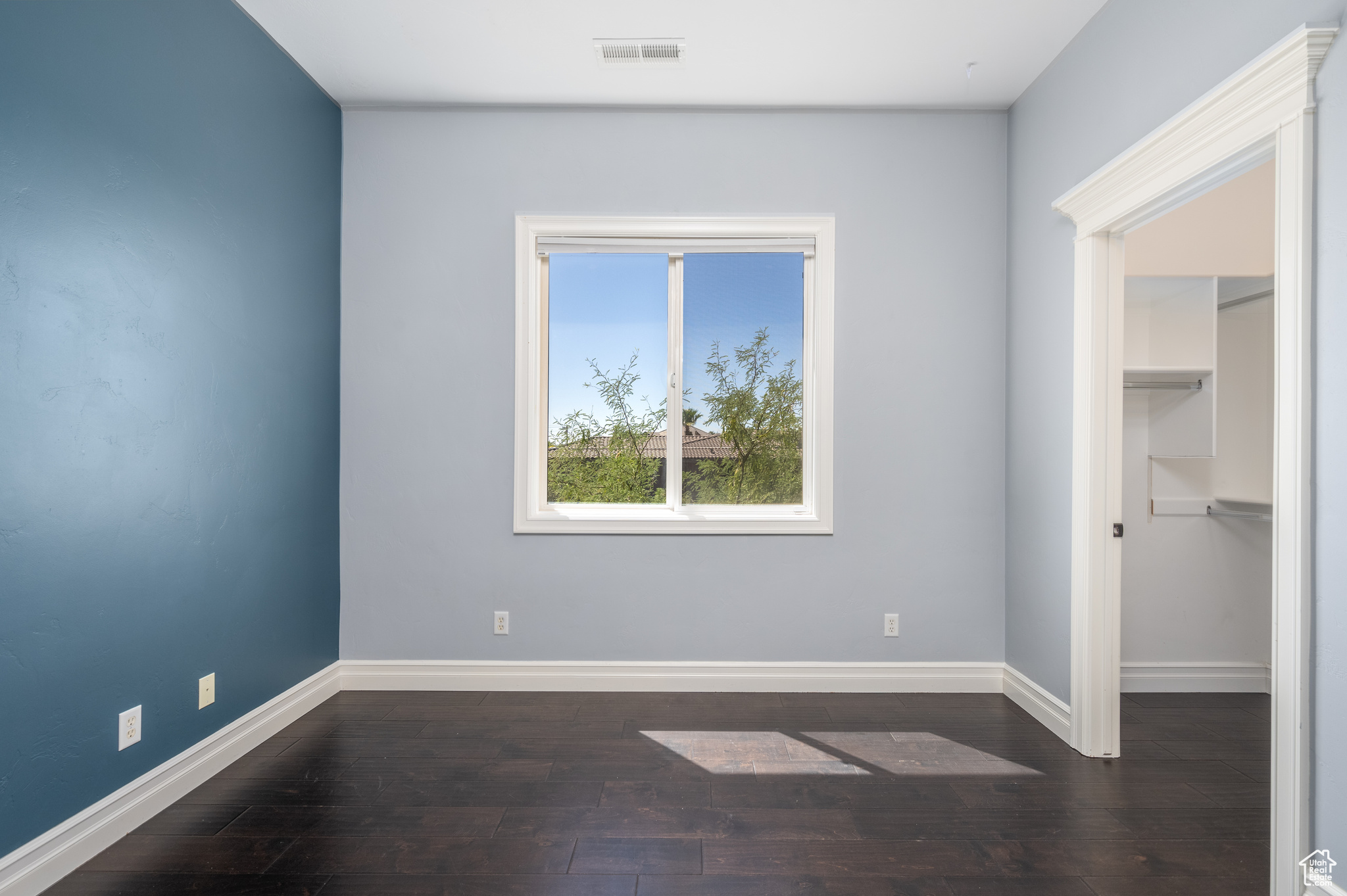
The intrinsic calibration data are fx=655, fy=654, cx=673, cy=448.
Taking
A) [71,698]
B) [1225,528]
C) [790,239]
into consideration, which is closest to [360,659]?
[71,698]

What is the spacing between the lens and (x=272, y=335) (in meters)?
2.64

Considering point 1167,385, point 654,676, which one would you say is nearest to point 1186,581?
point 1167,385

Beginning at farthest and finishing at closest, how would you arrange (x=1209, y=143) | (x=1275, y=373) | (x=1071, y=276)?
(x=1071, y=276) → (x=1209, y=143) → (x=1275, y=373)

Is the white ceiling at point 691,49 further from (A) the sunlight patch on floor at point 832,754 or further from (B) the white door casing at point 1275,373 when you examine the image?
(A) the sunlight patch on floor at point 832,754

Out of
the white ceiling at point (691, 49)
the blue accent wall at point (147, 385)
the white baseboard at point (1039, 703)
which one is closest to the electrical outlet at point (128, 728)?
the blue accent wall at point (147, 385)

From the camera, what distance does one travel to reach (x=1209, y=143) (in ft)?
6.23

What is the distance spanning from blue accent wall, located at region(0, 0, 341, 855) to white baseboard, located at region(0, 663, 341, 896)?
0.13 feet

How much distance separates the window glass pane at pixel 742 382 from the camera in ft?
10.8

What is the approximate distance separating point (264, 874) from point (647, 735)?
1.33 metres

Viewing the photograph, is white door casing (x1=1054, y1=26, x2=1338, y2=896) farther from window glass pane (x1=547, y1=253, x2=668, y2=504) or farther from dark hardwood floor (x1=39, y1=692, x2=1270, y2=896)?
window glass pane (x1=547, y1=253, x2=668, y2=504)

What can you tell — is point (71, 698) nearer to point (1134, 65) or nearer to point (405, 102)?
point (405, 102)

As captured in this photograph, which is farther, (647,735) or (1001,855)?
(647,735)

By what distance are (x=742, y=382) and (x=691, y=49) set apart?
58.1 inches

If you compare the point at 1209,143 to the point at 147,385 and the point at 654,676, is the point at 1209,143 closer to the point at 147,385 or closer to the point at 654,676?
the point at 654,676
